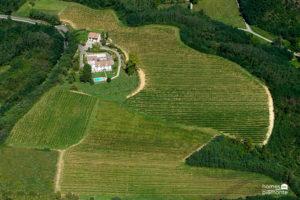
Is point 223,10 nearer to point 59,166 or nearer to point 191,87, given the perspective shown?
point 191,87

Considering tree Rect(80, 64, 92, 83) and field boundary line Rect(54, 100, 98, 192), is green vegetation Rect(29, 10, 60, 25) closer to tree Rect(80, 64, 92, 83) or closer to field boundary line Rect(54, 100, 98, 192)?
tree Rect(80, 64, 92, 83)

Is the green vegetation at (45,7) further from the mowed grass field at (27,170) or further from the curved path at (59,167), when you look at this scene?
the mowed grass field at (27,170)

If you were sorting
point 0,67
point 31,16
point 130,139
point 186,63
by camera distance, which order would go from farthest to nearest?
point 31,16, point 0,67, point 186,63, point 130,139

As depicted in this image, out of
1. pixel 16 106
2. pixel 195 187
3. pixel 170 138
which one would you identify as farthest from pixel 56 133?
pixel 195 187

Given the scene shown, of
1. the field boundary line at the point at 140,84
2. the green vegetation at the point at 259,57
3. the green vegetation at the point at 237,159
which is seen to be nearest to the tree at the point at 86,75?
the field boundary line at the point at 140,84

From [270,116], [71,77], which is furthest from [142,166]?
[71,77]

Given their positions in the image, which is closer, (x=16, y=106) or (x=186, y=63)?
(x=16, y=106)

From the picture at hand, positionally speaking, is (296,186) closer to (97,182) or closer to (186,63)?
(97,182)
